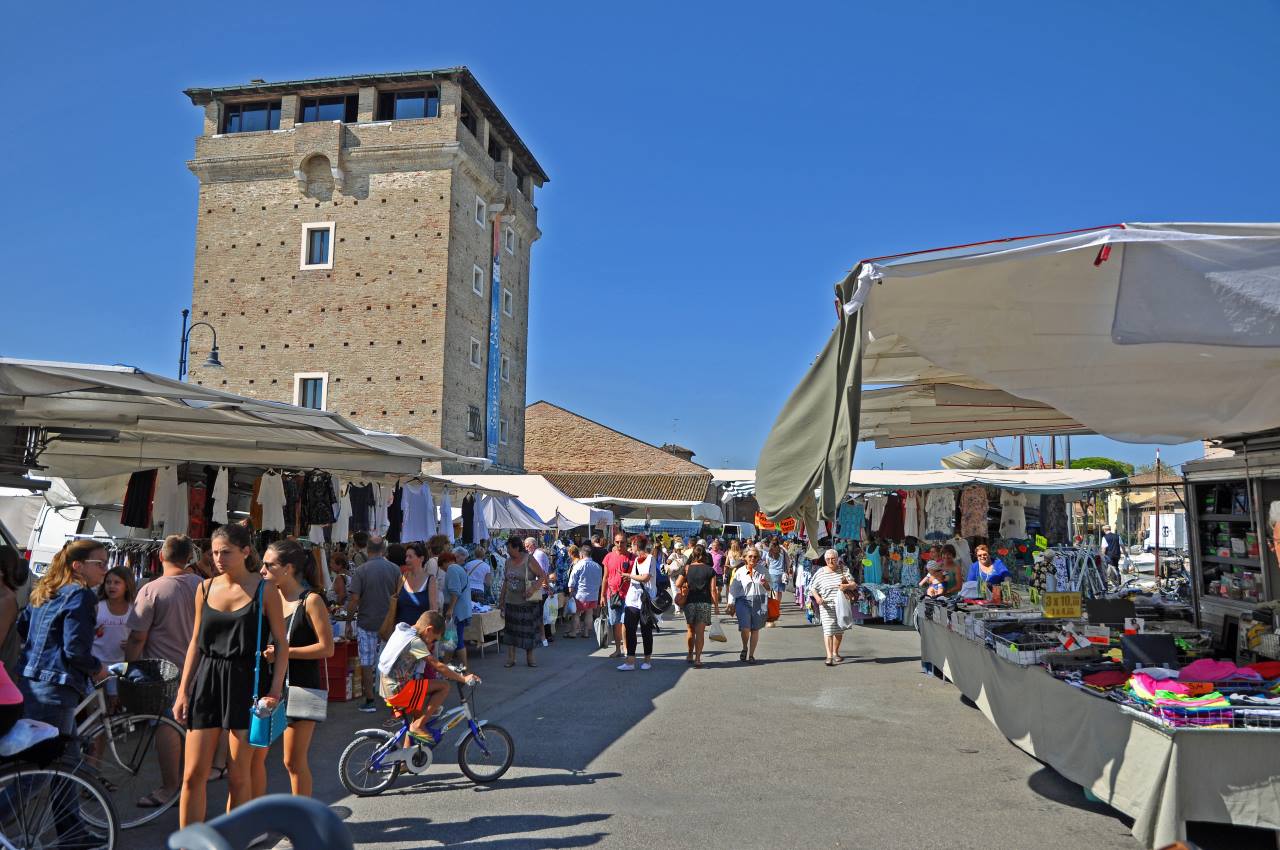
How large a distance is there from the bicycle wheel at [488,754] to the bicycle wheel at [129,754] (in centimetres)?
193

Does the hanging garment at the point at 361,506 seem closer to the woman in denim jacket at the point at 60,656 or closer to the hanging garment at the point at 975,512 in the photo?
the woman in denim jacket at the point at 60,656

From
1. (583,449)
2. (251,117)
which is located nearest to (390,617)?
(251,117)

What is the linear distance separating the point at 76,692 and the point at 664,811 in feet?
12.0

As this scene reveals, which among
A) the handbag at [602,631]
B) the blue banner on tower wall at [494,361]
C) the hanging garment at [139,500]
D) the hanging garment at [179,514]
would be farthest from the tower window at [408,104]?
the hanging garment at [139,500]

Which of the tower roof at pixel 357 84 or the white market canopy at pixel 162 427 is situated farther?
the tower roof at pixel 357 84

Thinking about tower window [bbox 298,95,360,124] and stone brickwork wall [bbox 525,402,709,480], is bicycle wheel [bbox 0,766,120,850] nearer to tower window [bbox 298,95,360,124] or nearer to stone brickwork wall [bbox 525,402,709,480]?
tower window [bbox 298,95,360,124]

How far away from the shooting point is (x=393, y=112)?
35.7m

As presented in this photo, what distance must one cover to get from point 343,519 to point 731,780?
9498 millimetres

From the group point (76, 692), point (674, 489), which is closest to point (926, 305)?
point (76, 692)

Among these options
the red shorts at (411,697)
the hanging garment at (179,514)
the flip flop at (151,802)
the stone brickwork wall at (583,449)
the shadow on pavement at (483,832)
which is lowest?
the shadow on pavement at (483,832)

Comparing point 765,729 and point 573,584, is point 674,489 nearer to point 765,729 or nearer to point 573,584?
point 573,584

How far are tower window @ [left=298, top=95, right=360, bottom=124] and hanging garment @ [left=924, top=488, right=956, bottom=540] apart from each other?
89.4 ft

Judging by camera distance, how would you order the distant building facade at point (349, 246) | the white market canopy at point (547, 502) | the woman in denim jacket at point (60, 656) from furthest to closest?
the distant building facade at point (349, 246) < the white market canopy at point (547, 502) < the woman in denim jacket at point (60, 656)

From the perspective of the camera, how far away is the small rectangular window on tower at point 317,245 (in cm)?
3488
